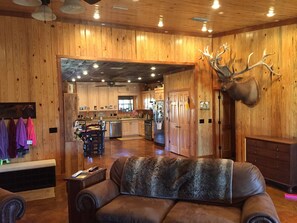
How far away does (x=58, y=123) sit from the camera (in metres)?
4.90

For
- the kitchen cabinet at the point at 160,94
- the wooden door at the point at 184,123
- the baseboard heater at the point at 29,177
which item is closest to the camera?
the baseboard heater at the point at 29,177

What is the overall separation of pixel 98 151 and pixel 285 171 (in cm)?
532

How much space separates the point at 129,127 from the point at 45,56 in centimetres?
766

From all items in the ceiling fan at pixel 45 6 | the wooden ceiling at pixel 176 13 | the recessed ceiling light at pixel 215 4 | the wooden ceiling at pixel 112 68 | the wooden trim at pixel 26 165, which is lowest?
the wooden trim at pixel 26 165

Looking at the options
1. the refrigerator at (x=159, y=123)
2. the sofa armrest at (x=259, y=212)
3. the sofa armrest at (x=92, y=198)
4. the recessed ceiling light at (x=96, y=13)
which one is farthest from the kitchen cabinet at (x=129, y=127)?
the sofa armrest at (x=259, y=212)

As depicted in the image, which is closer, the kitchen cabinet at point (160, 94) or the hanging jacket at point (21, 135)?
the hanging jacket at point (21, 135)

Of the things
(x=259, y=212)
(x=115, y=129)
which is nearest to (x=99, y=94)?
(x=115, y=129)

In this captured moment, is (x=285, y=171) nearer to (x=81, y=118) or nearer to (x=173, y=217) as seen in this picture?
(x=173, y=217)

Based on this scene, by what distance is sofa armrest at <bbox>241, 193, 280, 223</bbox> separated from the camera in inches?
80.7

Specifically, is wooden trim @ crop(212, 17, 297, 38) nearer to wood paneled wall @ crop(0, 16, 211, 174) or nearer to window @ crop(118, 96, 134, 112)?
wood paneled wall @ crop(0, 16, 211, 174)

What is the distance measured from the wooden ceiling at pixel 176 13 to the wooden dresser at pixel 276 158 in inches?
99.0

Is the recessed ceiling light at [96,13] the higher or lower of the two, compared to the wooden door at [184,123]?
higher

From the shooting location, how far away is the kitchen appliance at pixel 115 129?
38.3ft

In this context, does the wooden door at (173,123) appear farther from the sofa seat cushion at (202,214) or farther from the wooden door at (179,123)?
the sofa seat cushion at (202,214)
